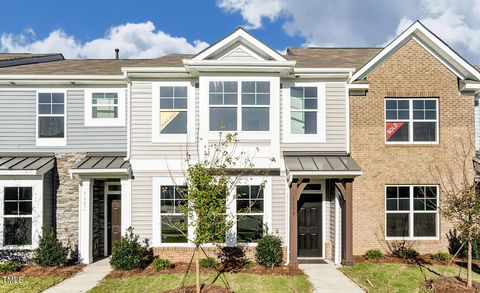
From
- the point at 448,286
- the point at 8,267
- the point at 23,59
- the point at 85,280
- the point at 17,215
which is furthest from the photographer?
the point at 23,59

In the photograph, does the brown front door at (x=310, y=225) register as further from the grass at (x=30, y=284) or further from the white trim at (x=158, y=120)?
the grass at (x=30, y=284)

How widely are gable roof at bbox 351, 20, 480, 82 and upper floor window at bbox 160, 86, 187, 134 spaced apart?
6.05 m

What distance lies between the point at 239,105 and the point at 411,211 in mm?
7117

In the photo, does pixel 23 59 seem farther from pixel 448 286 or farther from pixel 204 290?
pixel 448 286

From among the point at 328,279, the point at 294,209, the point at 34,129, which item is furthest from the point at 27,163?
the point at 328,279

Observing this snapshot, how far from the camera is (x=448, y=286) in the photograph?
404 inches

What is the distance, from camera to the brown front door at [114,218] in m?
14.5

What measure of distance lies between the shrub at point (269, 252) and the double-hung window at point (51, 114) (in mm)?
8008

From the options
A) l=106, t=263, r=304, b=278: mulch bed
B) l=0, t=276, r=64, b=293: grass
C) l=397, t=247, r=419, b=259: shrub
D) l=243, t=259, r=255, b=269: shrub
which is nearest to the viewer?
l=0, t=276, r=64, b=293: grass

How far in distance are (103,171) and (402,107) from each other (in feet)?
34.9

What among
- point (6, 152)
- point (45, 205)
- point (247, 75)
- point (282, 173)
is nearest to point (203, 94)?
point (247, 75)

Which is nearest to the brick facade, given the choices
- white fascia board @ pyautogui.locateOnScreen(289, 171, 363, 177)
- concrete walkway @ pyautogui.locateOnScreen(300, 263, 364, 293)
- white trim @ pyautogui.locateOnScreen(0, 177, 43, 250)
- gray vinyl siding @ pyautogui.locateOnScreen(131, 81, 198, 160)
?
white fascia board @ pyautogui.locateOnScreen(289, 171, 363, 177)

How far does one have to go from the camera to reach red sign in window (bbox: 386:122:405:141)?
1394 centimetres

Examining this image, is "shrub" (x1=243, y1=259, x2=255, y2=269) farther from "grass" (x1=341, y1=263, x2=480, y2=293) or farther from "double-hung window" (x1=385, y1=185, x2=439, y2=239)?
"double-hung window" (x1=385, y1=185, x2=439, y2=239)
